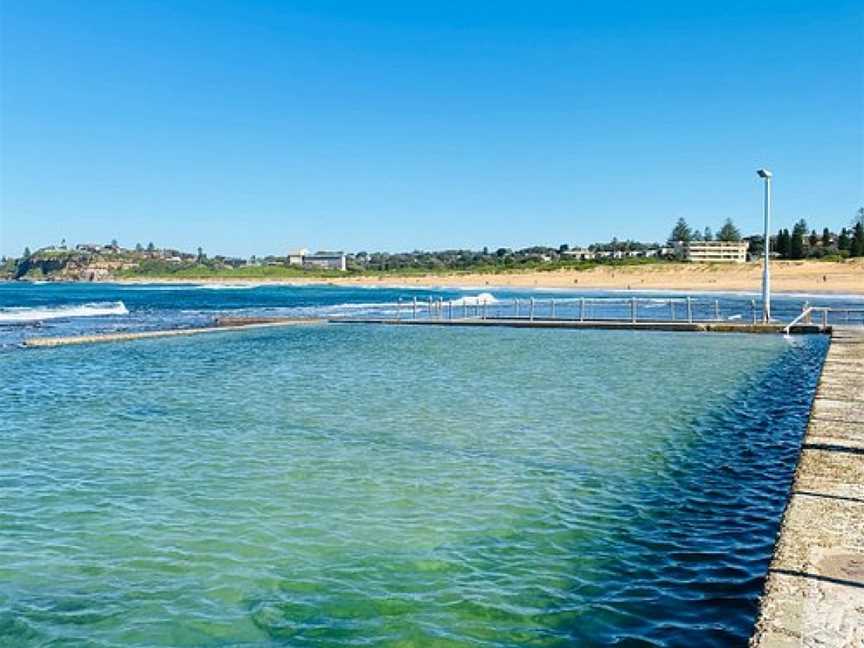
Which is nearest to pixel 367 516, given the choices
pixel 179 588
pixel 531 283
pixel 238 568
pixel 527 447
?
pixel 238 568

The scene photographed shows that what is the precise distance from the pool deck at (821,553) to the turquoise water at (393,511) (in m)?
0.58

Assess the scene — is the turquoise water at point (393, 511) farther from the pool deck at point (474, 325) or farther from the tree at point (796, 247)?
the tree at point (796, 247)

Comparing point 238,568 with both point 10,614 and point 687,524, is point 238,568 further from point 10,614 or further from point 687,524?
point 687,524

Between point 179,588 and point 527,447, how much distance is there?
5.82 m

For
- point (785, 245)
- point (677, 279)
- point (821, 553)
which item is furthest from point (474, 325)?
point (785, 245)

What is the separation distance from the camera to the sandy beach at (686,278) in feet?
251

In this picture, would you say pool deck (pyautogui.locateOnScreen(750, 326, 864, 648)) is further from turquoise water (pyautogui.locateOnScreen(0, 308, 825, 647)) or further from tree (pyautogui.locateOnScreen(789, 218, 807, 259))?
tree (pyautogui.locateOnScreen(789, 218, 807, 259))

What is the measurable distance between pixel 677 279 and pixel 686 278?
1653 mm

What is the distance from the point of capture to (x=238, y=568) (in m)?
6.42

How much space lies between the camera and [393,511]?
7922 mm

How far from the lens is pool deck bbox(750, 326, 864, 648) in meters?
4.11

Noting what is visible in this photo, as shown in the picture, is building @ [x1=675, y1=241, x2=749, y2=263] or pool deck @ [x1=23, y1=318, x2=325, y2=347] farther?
building @ [x1=675, y1=241, x2=749, y2=263]

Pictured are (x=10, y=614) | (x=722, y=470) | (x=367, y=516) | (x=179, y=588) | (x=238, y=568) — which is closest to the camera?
(x=10, y=614)

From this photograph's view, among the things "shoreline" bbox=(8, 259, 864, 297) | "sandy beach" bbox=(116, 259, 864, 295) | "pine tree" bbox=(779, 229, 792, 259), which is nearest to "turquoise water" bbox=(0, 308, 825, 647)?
"shoreline" bbox=(8, 259, 864, 297)
